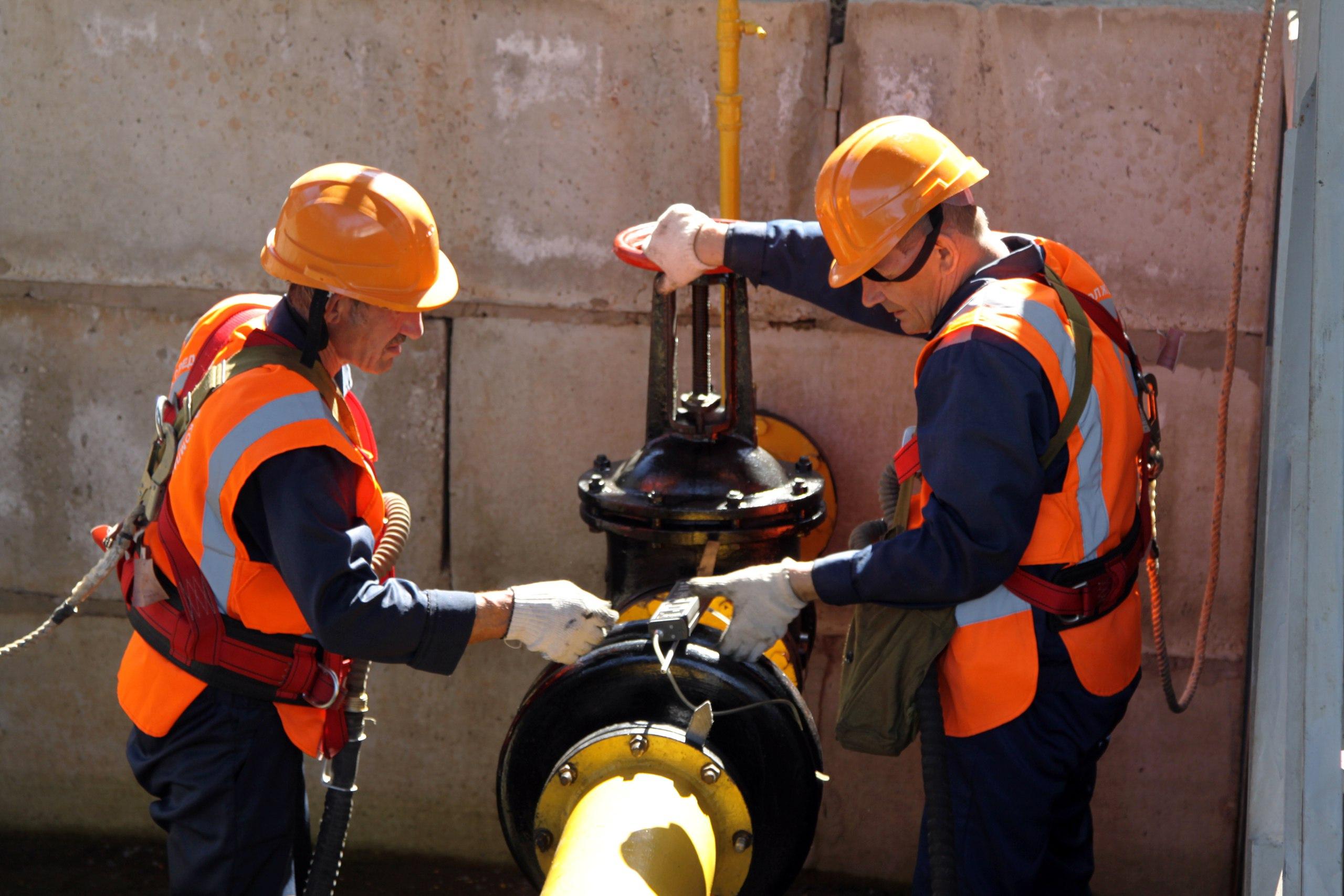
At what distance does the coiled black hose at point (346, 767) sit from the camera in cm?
226

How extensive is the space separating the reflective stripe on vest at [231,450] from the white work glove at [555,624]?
47cm

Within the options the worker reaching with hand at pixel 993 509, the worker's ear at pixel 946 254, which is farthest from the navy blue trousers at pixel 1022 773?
the worker's ear at pixel 946 254

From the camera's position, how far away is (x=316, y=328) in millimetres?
2176

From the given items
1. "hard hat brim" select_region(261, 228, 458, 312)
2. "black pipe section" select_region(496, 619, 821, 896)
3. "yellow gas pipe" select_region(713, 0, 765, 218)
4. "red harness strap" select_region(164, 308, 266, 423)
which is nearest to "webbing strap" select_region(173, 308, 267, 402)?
"red harness strap" select_region(164, 308, 266, 423)

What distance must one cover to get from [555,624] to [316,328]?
0.70m

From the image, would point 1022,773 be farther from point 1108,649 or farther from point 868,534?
point 868,534

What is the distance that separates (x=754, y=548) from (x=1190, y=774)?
1.75m

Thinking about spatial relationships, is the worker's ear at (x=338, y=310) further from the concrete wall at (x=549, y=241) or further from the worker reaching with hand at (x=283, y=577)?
the concrete wall at (x=549, y=241)

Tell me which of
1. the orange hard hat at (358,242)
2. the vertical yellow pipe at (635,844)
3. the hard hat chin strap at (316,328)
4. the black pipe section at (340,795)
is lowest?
the black pipe section at (340,795)

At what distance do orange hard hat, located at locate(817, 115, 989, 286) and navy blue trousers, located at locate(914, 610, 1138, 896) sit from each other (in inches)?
29.8

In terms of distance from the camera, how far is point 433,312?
342 cm

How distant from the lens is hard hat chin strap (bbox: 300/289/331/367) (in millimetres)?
2172

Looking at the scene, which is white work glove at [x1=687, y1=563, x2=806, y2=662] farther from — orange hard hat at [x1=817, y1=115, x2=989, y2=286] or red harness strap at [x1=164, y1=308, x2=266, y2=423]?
red harness strap at [x1=164, y1=308, x2=266, y2=423]

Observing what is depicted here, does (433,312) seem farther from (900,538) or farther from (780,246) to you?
(900,538)
